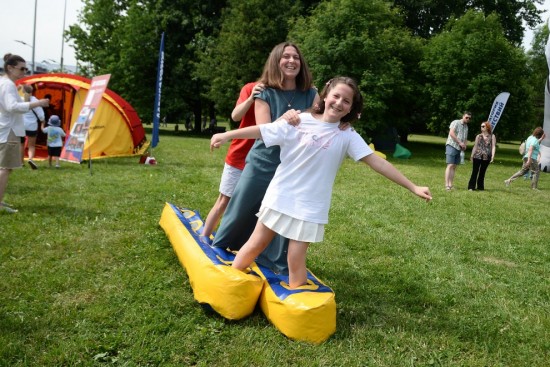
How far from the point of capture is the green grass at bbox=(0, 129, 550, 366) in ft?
10.3

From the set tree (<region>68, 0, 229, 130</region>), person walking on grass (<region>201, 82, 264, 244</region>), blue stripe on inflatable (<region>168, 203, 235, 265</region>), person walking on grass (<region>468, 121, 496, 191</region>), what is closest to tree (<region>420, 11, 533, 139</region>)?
person walking on grass (<region>468, 121, 496, 191</region>)

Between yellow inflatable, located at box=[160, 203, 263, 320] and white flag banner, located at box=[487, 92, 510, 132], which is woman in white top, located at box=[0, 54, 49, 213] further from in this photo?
white flag banner, located at box=[487, 92, 510, 132]

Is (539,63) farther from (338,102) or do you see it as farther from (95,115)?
(338,102)

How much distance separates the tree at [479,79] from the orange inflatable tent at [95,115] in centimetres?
1641

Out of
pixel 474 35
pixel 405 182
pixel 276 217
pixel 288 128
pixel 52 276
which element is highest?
pixel 474 35

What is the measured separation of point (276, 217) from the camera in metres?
3.41

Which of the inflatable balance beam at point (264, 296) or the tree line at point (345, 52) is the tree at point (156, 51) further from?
the inflatable balance beam at point (264, 296)

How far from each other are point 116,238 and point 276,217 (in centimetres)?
280

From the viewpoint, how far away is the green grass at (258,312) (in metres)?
3.13

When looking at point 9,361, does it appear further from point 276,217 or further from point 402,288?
point 402,288

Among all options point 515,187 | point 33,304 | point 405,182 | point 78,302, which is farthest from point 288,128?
point 515,187

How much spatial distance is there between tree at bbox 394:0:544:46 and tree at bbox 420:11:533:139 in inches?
342

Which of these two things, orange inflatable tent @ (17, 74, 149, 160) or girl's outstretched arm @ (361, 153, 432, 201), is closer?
girl's outstretched arm @ (361, 153, 432, 201)

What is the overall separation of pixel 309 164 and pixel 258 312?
1271 millimetres
